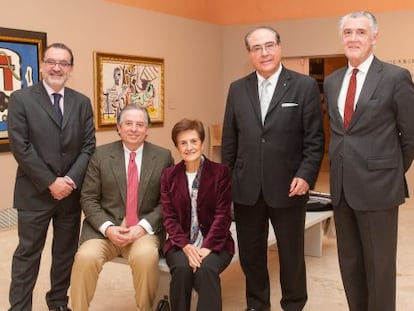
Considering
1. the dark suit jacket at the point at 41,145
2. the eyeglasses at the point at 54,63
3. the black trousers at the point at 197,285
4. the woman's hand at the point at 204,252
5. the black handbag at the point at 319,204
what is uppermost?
the eyeglasses at the point at 54,63

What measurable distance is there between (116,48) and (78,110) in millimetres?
3942

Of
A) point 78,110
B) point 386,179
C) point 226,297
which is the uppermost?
point 78,110

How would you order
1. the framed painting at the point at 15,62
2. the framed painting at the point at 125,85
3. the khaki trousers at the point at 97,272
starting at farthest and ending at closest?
the framed painting at the point at 125,85 → the framed painting at the point at 15,62 → the khaki trousers at the point at 97,272

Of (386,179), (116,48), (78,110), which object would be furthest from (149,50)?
(386,179)

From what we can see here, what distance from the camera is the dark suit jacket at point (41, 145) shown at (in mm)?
2867

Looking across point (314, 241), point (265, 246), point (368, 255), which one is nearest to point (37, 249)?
point (265, 246)

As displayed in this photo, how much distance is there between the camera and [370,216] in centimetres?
244

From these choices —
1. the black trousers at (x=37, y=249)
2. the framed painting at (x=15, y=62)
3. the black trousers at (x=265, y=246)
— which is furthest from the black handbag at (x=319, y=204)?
the framed painting at (x=15, y=62)

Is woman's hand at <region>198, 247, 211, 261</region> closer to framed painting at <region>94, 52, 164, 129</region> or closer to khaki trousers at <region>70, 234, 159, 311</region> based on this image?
khaki trousers at <region>70, 234, 159, 311</region>

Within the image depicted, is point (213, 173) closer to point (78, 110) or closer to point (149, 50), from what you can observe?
point (78, 110)

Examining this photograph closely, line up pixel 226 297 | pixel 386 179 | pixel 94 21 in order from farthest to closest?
pixel 94 21, pixel 226 297, pixel 386 179

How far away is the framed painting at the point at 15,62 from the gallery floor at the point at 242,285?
151 centimetres

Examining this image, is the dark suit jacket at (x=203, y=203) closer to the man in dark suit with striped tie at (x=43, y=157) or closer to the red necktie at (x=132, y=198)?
the red necktie at (x=132, y=198)

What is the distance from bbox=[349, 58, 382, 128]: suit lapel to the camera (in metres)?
2.40
